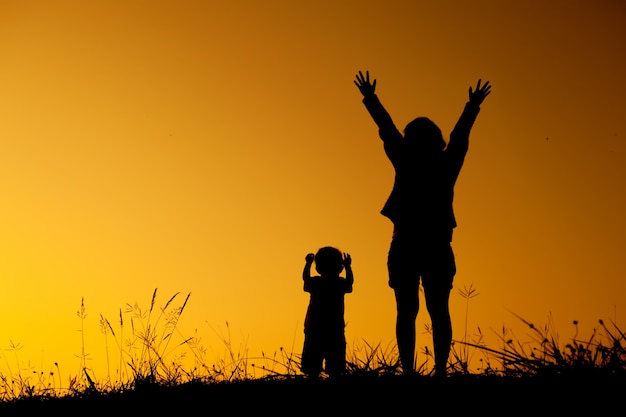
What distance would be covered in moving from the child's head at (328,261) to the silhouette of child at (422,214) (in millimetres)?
2281

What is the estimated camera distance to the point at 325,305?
788cm

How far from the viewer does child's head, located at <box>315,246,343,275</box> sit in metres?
7.89

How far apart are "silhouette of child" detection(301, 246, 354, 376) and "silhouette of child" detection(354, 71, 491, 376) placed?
90.9 inches

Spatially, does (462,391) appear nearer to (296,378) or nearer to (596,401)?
(596,401)

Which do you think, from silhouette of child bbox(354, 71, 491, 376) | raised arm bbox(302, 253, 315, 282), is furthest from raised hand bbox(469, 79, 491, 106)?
raised arm bbox(302, 253, 315, 282)

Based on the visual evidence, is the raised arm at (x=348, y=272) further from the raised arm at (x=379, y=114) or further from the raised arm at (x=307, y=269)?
the raised arm at (x=379, y=114)

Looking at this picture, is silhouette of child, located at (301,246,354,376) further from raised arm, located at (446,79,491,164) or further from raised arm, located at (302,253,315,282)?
raised arm, located at (446,79,491,164)

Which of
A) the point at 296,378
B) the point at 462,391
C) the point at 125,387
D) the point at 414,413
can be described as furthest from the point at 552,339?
the point at 125,387

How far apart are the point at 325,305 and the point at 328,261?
48cm

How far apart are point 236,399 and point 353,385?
26.5 inches

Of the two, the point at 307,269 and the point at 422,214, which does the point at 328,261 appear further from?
the point at 422,214

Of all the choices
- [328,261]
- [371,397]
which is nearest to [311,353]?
[328,261]

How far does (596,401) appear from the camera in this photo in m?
2.97

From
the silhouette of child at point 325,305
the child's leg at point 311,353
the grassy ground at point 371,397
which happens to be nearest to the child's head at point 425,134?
the grassy ground at point 371,397
